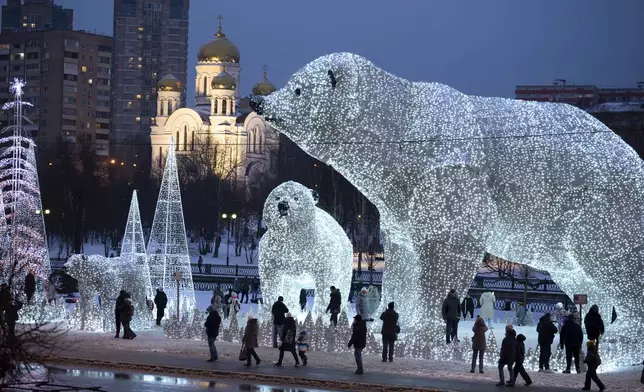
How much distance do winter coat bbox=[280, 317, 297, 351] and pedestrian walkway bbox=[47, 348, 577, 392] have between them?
0.30 meters

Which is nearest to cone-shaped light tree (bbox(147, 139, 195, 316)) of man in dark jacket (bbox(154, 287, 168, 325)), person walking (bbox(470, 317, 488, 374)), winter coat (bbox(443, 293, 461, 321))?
man in dark jacket (bbox(154, 287, 168, 325))

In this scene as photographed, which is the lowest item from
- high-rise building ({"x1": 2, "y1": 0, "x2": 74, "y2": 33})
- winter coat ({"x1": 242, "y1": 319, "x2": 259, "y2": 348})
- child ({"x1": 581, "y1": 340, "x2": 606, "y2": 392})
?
child ({"x1": 581, "y1": 340, "x2": 606, "y2": 392})

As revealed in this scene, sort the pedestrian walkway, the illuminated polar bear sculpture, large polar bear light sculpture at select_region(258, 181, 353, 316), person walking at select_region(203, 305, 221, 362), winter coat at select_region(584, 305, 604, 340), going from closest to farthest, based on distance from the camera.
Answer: the pedestrian walkway < winter coat at select_region(584, 305, 604, 340) < person walking at select_region(203, 305, 221, 362) < large polar bear light sculpture at select_region(258, 181, 353, 316) < the illuminated polar bear sculpture

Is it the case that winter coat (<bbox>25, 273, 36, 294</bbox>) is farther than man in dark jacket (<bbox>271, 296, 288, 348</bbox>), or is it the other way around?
winter coat (<bbox>25, 273, 36, 294</bbox>)

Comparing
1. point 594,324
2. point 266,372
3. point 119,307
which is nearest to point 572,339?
point 594,324

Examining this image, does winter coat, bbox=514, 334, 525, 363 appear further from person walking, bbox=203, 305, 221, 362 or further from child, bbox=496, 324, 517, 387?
person walking, bbox=203, 305, 221, 362

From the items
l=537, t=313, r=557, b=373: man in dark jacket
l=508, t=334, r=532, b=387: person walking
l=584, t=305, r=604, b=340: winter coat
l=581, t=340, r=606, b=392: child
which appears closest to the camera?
l=581, t=340, r=606, b=392: child

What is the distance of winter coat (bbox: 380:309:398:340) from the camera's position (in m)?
17.5

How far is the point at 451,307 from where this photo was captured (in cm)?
1769

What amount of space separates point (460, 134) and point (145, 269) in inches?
376

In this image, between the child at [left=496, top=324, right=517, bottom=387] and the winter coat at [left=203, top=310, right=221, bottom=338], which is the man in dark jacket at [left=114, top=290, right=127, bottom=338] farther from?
the child at [left=496, top=324, right=517, bottom=387]

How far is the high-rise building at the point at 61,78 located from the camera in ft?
409

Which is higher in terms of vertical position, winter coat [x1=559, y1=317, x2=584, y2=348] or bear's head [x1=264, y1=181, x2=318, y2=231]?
bear's head [x1=264, y1=181, x2=318, y2=231]

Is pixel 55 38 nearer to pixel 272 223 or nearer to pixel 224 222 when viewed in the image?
pixel 224 222
